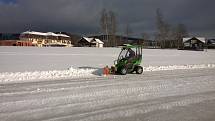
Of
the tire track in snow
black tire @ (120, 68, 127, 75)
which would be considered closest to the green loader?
black tire @ (120, 68, 127, 75)

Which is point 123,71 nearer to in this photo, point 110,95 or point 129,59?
point 129,59

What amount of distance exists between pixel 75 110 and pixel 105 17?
217ft

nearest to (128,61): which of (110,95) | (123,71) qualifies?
(123,71)

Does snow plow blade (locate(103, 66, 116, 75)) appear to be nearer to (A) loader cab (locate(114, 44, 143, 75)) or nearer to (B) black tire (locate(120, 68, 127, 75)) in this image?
(A) loader cab (locate(114, 44, 143, 75))

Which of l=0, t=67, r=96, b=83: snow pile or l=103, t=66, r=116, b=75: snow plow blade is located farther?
l=103, t=66, r=116, b=75: snow plow blade

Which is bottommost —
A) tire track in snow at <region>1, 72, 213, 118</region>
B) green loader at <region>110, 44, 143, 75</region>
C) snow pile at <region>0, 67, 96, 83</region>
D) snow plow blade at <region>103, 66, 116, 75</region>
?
tire track in snow at <region>1, 72, 213, 118</region>

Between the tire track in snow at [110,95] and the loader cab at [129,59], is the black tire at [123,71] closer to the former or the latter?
the loader cab at [129,59]

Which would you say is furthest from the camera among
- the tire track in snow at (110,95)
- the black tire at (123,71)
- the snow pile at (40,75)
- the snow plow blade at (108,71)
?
the snow plow blade at (108,71)

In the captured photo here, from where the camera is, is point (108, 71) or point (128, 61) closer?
point (108, 71)

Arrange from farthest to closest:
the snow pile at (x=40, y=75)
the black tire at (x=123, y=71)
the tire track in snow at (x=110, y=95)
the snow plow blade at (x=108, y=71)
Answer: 1. the snow plow blade at (x=108, y=71)
2. the black tire at (x=123, y=71)
3. the snow pile at (x=40, y=75)
4. the tire track in snow at (x=110, y=95)

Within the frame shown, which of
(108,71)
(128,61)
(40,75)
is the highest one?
(128,61)

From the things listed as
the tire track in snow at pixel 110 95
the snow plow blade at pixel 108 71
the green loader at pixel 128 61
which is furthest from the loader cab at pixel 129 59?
the tire track in snow at pixel 110 95

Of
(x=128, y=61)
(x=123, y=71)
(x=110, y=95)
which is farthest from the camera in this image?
(x=128, y=61)

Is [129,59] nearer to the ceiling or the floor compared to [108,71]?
nearer to the ceiling
